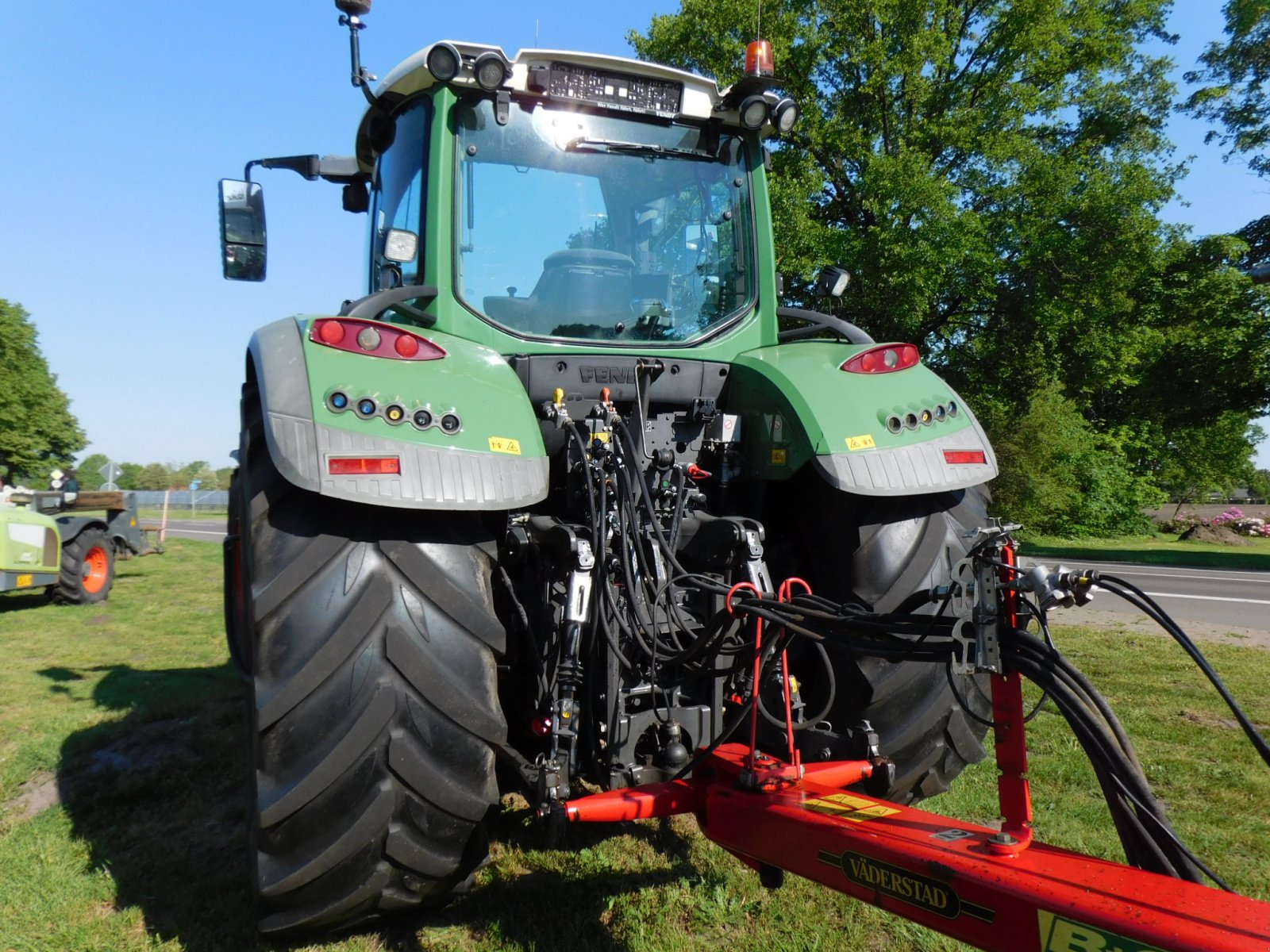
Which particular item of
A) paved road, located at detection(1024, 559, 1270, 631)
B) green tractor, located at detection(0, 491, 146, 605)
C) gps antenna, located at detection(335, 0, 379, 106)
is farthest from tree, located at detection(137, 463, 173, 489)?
gps antenna, located at detection(335, 0, 379, 106)

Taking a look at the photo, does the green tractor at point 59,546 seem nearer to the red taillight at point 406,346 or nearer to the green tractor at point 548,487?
the green tractor at point 548,487

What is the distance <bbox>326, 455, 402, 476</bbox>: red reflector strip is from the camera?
2.30m

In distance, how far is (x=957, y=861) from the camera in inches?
69.1

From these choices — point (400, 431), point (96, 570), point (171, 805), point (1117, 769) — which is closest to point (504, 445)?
point (400, 431)

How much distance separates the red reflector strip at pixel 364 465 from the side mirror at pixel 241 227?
209cm

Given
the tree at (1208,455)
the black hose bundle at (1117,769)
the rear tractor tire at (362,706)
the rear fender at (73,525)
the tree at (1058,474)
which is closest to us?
the black hose bundle at (1117,769)

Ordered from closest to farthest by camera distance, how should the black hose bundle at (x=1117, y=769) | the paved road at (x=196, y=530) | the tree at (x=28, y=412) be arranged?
the black hose bundle at (x=1117, y=769), the paved road at (x=196, y=530), the tree at (x=28, y=412)

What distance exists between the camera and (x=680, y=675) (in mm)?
2682

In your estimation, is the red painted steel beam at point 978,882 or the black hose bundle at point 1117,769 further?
the black hose bundle at point 1117,769

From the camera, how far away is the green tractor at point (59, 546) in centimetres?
970

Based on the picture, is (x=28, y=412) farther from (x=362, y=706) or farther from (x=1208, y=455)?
(x=1208, y=455)

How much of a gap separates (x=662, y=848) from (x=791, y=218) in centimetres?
1387

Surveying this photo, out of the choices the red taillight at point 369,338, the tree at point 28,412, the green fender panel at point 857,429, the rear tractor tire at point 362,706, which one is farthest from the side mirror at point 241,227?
the tree at point 28,412

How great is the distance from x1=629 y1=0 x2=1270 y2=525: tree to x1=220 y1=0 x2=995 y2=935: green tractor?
1289 cm
